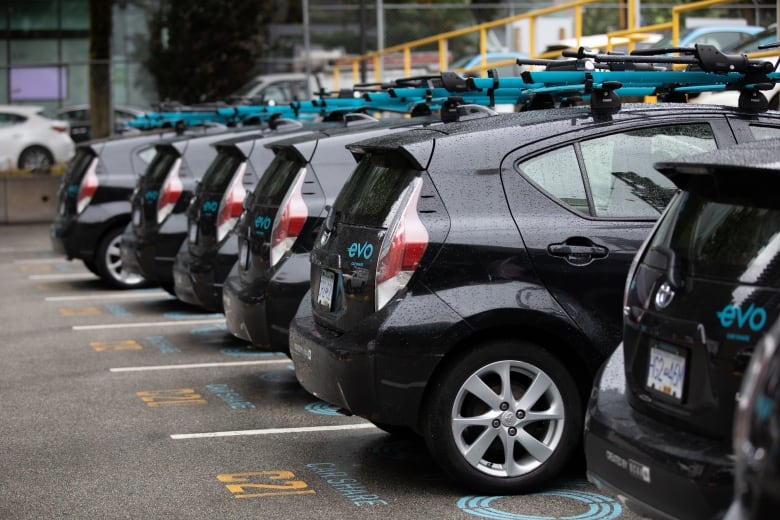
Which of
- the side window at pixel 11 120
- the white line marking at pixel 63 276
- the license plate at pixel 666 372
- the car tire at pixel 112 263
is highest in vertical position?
the side window at pixel 11 120

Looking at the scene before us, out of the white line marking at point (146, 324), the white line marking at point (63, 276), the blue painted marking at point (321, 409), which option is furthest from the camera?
the white line marking at point (63, 276)

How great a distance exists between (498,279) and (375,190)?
0.77m

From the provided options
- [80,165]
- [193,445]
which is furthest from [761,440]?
[80,165]

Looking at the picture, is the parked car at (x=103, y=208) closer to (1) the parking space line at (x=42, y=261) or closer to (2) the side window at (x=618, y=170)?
(1) the parking space line at (x=42, y=261)

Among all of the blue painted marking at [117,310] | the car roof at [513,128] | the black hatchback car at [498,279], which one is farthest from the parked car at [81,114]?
the black hatchback car at [498,279]

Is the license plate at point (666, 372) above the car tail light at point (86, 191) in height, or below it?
below

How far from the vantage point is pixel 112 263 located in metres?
14.5

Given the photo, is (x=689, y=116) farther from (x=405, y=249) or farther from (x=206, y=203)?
(x=206, y=203)

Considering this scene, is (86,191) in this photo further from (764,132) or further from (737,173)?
(737,173)

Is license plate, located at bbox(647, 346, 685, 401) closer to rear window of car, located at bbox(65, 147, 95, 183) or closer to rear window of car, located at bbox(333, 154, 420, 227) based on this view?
rear window of car, located at bbox(333, 154, 420, 227)

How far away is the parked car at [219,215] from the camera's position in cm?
985

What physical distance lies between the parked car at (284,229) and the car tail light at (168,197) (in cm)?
371

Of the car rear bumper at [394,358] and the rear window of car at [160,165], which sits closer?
the car rear bumper at [394,358]

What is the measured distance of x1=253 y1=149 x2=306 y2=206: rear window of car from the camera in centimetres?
832
